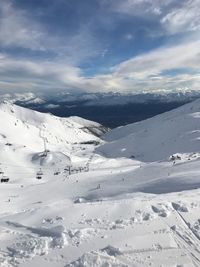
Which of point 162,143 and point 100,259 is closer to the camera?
point 100,259

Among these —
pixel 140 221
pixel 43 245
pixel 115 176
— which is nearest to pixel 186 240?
pixel 140 221

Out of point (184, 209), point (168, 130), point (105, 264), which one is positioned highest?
point (168, 130)

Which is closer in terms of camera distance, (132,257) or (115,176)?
(132,257)

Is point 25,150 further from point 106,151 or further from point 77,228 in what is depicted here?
point 77,228

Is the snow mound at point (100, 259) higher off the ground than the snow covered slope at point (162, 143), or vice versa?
the snow covered slope at point (162, 143)

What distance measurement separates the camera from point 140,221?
606 inches

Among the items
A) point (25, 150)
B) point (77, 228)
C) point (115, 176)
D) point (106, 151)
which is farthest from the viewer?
point (106, 151)

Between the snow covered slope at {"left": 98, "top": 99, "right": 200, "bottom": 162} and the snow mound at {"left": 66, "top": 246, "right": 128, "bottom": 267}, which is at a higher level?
the snow covered slope at {"left": 98, "top": 99, "right": 200, "bottom": 162}

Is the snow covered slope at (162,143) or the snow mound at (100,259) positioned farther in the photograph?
the snow covered slope at (162,143)

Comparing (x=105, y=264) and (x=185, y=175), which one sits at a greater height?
(x=185, y=175)

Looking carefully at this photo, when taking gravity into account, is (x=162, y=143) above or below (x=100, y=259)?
above

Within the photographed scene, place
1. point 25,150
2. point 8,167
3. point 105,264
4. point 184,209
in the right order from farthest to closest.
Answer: point 25,150 < point 8,167 < point 184,209 < point 105,264

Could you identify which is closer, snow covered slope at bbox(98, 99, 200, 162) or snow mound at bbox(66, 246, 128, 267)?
snow mound at bbox(66, 246, 128, 267)

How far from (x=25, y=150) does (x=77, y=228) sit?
92.0m
